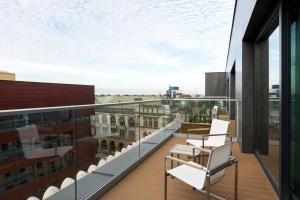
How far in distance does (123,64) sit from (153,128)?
23964 mm

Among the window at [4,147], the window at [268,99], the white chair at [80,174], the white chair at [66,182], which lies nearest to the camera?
the window at [4,147]

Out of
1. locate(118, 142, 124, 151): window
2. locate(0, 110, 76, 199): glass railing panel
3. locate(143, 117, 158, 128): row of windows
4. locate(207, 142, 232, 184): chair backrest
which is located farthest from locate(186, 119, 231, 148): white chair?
locate(0, 110, 76, 199): glass railing panel

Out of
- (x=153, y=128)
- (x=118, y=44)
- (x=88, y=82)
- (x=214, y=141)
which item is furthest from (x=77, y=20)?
(x=88, y=82)

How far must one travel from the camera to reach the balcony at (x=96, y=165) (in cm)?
200

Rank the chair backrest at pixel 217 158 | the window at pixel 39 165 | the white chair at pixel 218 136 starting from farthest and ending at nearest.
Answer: the white chair at pixel 218 136 → the chair backrest at pixel 217 158 → the window at pixel 39 165

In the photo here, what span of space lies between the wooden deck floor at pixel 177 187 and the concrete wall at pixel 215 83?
16.4 metres

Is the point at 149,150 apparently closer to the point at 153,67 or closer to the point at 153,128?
the point at 153,128

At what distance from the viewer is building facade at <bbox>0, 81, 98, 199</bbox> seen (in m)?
1.82

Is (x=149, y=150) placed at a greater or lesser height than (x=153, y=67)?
lesser

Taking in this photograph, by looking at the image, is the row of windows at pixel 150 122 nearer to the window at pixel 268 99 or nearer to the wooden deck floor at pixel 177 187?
the wooden deck floor at pixel 177 187

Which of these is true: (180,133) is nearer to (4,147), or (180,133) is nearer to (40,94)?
(4,147)

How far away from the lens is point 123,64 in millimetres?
28891

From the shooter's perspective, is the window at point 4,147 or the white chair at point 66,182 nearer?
the window at point 4,147

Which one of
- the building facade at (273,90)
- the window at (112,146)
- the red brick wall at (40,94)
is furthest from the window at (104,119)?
the red brick wall at (40,94)
